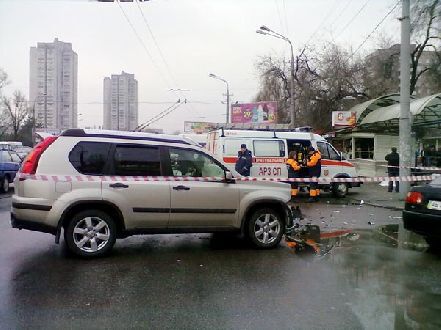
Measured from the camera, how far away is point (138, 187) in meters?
6.64

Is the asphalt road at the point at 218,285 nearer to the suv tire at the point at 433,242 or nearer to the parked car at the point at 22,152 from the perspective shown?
the suv tire at the point at 433,242

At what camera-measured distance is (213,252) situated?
711 centimetres

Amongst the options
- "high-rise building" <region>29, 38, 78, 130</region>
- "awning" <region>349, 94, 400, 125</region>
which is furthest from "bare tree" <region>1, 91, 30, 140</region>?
"awning" <region>349, 94, 400, 125</region>

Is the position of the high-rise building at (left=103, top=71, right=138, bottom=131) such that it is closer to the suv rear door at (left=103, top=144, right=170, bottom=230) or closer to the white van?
the white van

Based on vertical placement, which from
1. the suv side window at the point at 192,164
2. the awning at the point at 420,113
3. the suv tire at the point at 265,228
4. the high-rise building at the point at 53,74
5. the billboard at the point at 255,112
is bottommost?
the suv tire at the point at 265,228

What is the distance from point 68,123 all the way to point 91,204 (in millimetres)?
59605

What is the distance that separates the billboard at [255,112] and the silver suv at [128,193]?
119ft

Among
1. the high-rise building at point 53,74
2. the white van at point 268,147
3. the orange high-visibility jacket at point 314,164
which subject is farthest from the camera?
the high-rise building at point 53,74

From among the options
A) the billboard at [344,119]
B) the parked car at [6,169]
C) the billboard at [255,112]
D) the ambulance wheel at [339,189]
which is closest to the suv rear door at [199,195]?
the ambulance wheel at [339,189]

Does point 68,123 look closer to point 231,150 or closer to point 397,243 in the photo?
point 231,150

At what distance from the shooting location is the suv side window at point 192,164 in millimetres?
7004

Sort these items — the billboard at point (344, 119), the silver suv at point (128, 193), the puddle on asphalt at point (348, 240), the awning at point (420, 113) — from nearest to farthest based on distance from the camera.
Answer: the silver suv at point (128, 193) < the puddle on asphalt at point (348, 240) < the awning at point (420, 113) < the billboard at point (344, 119)

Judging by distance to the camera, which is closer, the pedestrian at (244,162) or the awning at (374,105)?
the pedestrian at (244,162)

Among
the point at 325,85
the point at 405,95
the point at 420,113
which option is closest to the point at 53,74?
the point at 325,85
